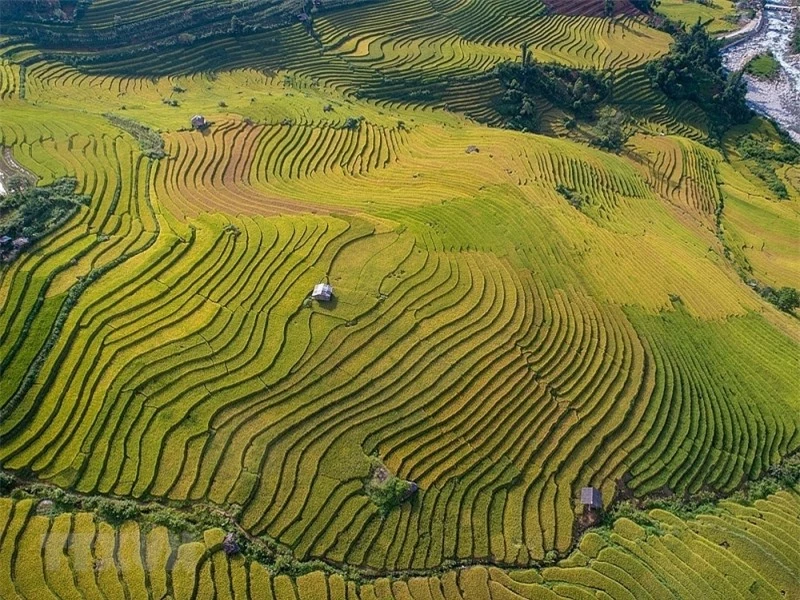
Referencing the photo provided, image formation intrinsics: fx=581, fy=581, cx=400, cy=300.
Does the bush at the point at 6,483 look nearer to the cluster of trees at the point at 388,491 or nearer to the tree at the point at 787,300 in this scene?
the cluster of trees at the point at 388,491

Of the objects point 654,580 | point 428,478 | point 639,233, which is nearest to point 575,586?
point 654,580

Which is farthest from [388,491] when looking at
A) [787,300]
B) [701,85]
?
[701,85]

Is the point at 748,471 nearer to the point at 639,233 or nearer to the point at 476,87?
the point at 639,233

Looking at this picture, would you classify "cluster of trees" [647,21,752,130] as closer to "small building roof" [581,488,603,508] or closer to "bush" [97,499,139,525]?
"small building roof" [581,488,603,508]

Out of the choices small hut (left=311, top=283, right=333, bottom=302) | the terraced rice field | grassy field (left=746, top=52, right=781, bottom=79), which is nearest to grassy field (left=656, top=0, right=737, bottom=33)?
grassy field (left=746, top=52, right=781, bottom=79)

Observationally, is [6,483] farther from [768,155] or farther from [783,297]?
[768,155]

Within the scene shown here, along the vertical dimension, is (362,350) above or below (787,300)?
above

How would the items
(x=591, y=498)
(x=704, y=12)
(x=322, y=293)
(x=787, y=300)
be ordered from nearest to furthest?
(x=591, y=498) → (x=322, y=293) → (x=787, y=300) → (x=704, y=12)
